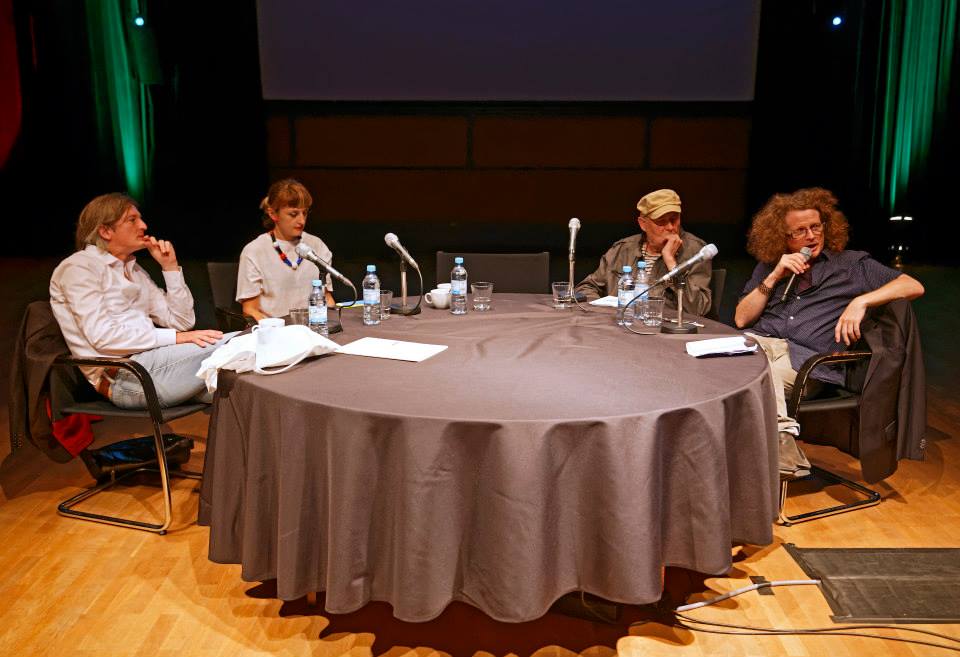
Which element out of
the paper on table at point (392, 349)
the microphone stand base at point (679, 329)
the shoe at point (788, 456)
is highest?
the microphone stand base at point (679, 329)

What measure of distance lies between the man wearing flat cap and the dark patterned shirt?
34 centimetres

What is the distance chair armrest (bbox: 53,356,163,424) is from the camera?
2.49 m

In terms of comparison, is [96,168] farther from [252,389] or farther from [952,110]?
[952,110]

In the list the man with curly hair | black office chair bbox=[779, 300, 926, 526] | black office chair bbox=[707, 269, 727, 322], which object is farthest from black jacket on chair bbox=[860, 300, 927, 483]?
black office chair bbox=[707, 269, 727, 322]

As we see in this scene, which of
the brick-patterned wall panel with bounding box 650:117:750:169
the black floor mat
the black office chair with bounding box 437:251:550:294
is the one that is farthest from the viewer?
the brick-patterned wall panel with bounding box 650:117:750:169

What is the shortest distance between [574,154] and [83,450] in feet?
20.8

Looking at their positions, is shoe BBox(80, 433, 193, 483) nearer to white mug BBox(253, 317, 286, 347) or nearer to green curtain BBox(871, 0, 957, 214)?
white mug BBox(253, 317, 286, 347)

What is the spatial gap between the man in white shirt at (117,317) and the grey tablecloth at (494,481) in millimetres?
788

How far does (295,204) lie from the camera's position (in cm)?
349

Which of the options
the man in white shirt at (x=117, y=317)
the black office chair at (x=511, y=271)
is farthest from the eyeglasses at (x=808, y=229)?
the man in white shirt at (x=117, y=317)

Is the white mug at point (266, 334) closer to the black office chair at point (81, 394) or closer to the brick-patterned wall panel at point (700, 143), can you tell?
the black office chair at point (81, 394)

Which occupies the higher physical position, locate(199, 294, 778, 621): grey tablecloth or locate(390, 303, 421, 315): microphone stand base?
locate(390, 303, 421, 315): microphone stand base

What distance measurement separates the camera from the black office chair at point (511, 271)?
3.80 metres

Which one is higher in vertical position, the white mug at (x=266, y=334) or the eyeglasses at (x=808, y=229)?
the eyeglasses at (x=808, y=229)
